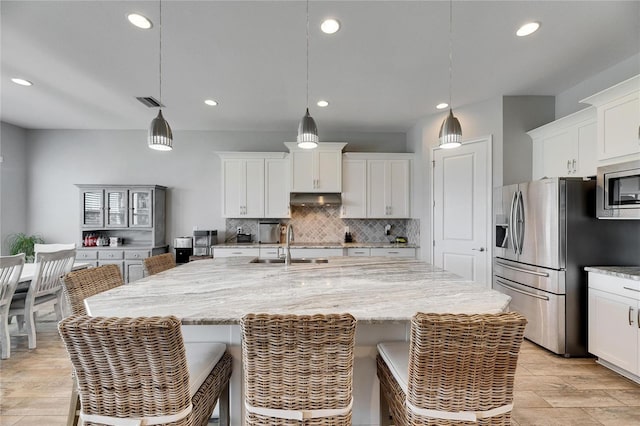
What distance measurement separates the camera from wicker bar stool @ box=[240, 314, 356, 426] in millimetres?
1028

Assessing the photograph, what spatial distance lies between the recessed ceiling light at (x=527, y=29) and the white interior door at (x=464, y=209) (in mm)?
1515

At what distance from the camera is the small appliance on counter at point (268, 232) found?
4.98 m

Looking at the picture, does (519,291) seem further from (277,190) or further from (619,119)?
(277,190)

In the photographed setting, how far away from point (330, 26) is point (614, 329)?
10.7 feet

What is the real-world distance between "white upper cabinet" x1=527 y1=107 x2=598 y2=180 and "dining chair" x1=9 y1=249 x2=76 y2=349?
5.10m

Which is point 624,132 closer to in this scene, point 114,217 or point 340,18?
point 340,18

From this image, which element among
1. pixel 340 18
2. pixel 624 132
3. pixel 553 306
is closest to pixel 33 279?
pixel 340 18

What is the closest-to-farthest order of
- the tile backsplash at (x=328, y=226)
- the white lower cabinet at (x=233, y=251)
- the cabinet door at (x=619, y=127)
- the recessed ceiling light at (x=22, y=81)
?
the cabinet door at (x=619, y=127)
the recessed ceiling light at (x=22, y=81)
the white lower cabinet at (x=233, y=251)
the tile backsplash at (x=328, y=226)

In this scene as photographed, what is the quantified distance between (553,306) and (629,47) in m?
2.38

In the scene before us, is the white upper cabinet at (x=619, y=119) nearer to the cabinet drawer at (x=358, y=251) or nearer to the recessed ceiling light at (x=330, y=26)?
the recessed ceiling light at (x=330, y=26)

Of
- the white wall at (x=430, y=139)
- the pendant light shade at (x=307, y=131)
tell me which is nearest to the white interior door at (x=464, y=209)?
the white wall at (x=430, y=139)

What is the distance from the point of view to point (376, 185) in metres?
4.93

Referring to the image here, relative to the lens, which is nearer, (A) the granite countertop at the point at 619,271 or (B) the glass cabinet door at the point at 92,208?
(A) the granite countertop at the point at 619,271

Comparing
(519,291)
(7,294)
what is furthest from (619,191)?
(7,294)
